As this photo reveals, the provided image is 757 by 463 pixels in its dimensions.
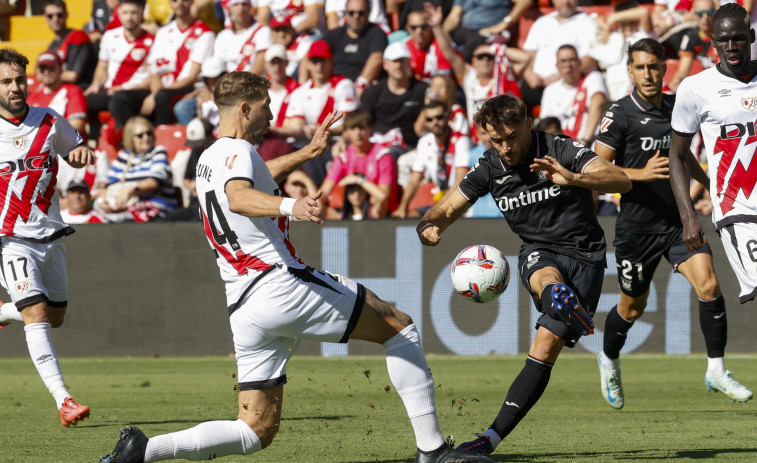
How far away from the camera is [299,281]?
18.9 ft

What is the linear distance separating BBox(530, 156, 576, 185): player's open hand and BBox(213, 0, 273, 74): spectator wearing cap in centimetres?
1137

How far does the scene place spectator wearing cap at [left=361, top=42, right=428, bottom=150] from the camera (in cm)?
1591

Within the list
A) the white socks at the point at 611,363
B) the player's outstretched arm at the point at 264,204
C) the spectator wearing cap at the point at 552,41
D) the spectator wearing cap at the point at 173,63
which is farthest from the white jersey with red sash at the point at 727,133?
the spectator wearing cap at the point at 173,63

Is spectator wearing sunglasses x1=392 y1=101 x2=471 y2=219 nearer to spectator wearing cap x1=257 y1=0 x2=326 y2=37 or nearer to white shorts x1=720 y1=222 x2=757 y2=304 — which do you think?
spectator wearing cap x1=257 y1=0 x2=326 y2=37

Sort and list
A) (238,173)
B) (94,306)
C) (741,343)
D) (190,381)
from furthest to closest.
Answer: (94,306)
(741,343)
(190,381)
(238,173)

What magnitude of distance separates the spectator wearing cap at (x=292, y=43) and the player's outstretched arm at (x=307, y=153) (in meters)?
10.5

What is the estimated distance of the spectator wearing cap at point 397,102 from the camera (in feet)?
52.2

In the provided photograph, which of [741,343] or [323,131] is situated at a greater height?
[323,131]

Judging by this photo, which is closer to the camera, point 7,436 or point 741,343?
point 7,436

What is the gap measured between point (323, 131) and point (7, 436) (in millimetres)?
3503

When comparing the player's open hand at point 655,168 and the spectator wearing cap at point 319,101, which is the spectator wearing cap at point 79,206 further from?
the player's open hand at point 655,168

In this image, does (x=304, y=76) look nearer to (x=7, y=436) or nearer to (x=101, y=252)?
(x=101, y=252)

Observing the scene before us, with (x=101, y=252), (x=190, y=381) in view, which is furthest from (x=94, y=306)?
(x=190, y=381)

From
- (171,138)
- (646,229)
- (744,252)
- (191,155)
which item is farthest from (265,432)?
(171,138)
